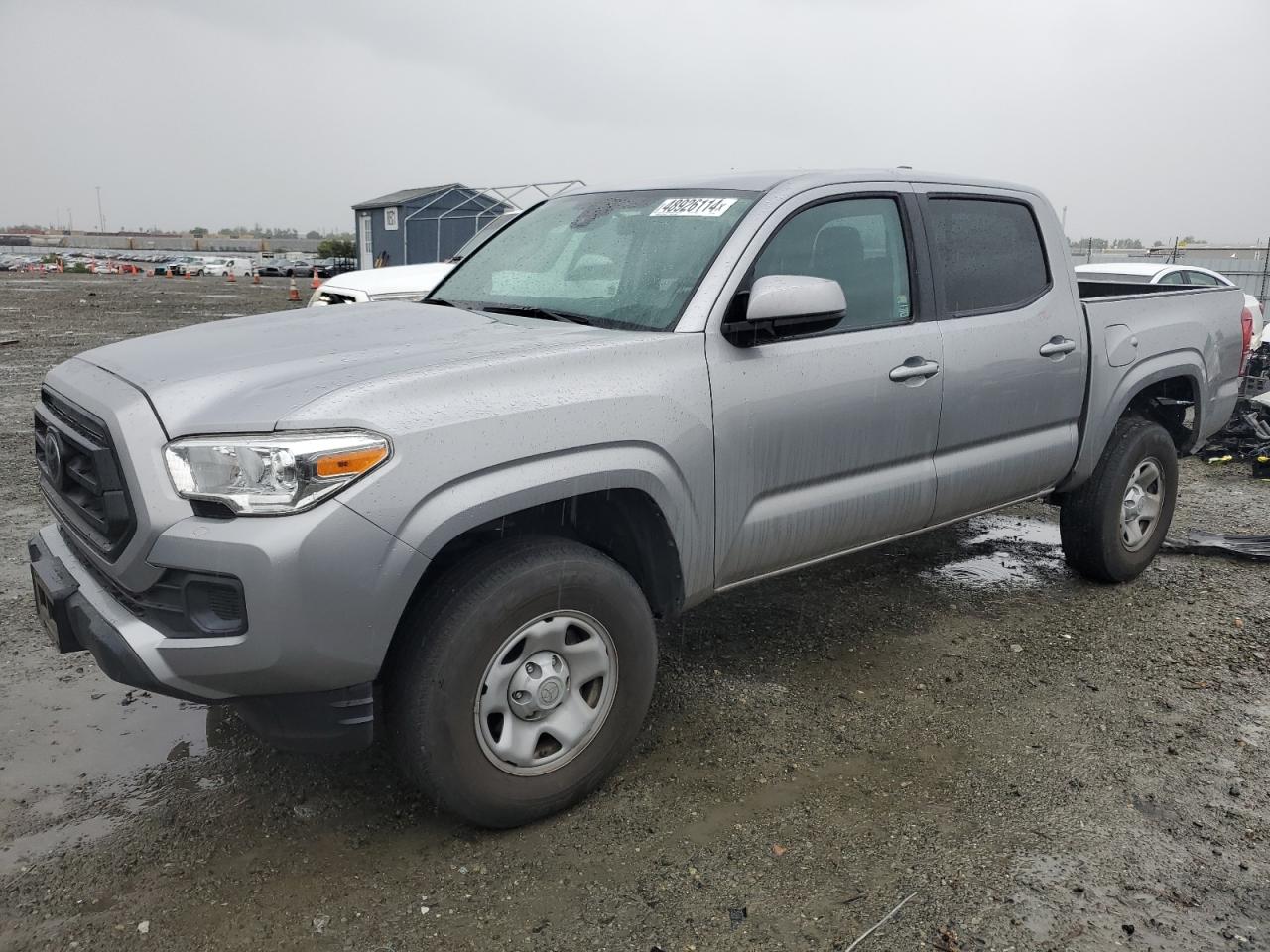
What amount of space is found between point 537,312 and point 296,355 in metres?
0.94

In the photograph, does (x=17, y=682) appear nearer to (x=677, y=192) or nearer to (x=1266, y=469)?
(x=677, y=192)

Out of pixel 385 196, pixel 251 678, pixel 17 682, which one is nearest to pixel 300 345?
pixel 251 678

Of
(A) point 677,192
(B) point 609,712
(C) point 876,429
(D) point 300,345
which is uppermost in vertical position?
(A) point 677,192

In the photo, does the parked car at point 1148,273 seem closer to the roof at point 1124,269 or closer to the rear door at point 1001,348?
the roof at point 1124,269

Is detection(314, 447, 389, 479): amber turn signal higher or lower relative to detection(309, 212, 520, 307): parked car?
lower

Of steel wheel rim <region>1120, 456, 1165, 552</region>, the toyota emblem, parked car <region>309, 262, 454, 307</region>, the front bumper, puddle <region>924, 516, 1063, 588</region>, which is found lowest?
puddle <region>924, 516, 1063, 588</region>

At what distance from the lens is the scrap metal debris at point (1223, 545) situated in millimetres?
5680

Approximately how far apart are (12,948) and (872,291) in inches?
128

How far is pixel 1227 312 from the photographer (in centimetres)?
534

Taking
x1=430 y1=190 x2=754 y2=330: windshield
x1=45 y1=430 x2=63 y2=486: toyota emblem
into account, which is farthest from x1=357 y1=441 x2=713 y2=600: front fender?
x1=45 y1=430 x2=63 y2=486: toyota emblem

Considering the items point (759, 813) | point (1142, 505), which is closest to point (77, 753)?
point (759, 813)

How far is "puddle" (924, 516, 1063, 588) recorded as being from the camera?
5.30 metres

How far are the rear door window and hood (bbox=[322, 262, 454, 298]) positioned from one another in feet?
19.5

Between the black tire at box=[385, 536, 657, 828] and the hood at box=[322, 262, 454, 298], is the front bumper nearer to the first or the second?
the black tire at box=[385, 536, 657, 828]
